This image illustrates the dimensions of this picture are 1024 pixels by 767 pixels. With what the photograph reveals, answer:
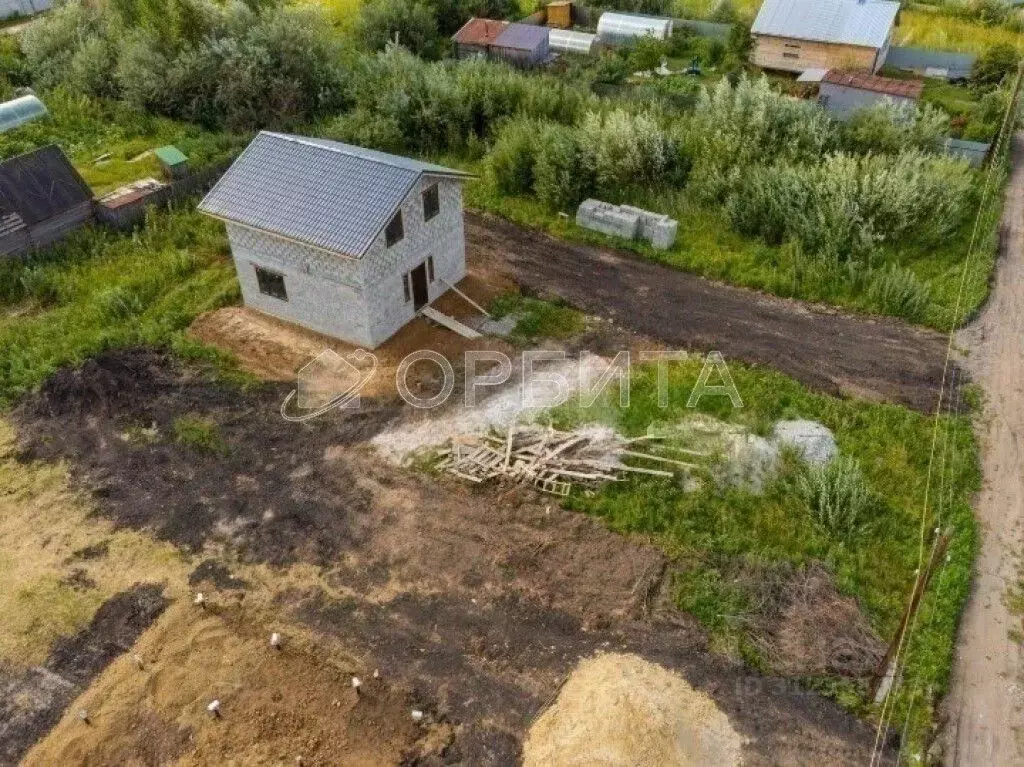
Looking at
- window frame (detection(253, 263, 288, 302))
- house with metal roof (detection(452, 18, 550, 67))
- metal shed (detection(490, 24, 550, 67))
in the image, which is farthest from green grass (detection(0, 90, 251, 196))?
Answer: metal shed (detection(490, 24, 550, 67))

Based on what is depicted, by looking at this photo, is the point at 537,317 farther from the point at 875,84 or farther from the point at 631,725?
the point at 875,84

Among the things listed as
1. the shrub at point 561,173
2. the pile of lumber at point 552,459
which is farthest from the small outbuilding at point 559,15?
the pile of lumber at point 552,459

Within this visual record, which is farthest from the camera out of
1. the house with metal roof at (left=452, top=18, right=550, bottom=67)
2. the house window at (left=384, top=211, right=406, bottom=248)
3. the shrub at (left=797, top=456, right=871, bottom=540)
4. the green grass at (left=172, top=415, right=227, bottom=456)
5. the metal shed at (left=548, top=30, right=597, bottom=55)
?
the metal shed at (left=548, top=30, right=597, bottom=55)

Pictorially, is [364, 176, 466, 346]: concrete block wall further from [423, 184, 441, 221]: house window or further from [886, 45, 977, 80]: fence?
[886, 45, 977, 80]: fence

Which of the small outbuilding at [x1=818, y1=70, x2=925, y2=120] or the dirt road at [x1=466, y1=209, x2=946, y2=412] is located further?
the small outbuilding at [x1=818, y1=70, x2=925, y2=120]

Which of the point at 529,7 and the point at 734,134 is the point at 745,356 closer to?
the point at 734,134

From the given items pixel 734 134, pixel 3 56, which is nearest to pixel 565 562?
pixel 734 134
